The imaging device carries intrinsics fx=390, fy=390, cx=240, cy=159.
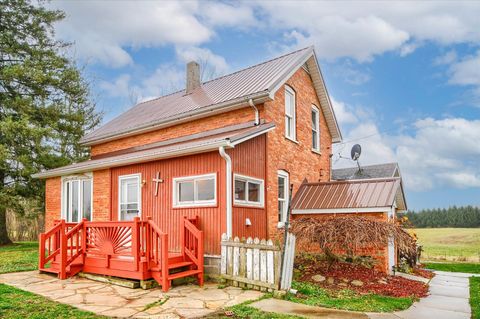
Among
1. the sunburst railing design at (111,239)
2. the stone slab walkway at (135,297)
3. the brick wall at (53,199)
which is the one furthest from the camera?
the brick wall at (53,199)

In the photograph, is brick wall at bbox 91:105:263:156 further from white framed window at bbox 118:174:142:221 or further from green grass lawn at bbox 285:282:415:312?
green grass lawn at bbox 285:282:415:312

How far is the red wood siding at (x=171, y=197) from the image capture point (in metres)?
9.34

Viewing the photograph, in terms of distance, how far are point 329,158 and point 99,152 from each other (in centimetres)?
983

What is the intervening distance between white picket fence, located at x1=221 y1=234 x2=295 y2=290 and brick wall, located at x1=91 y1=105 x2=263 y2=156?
4.37 meters

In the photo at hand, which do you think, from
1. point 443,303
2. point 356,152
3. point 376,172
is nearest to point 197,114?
point 356,152

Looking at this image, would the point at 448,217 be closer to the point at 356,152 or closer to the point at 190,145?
the point at 356,152

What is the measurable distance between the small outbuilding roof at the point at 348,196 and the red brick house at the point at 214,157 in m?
0.54

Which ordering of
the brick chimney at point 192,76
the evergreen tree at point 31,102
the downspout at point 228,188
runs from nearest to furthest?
the downspout at point 228,188 < the brick chimney at point 192,76 < the evergreen tree at point 31,102

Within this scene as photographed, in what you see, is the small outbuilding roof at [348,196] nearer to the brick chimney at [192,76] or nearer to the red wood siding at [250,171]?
the red wood siding at [250,171]

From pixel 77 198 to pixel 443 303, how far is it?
11.8 metres

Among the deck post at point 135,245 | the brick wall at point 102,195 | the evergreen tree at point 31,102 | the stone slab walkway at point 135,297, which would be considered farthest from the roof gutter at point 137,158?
the evergreen tree at point 31,102

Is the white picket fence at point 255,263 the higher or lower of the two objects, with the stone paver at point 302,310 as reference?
higher

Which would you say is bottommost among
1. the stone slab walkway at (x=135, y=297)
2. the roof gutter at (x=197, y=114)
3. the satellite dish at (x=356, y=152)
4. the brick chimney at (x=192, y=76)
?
the stone slab walkway at (x=135, y=297)

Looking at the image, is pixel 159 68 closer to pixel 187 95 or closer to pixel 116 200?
pixel 187 95
